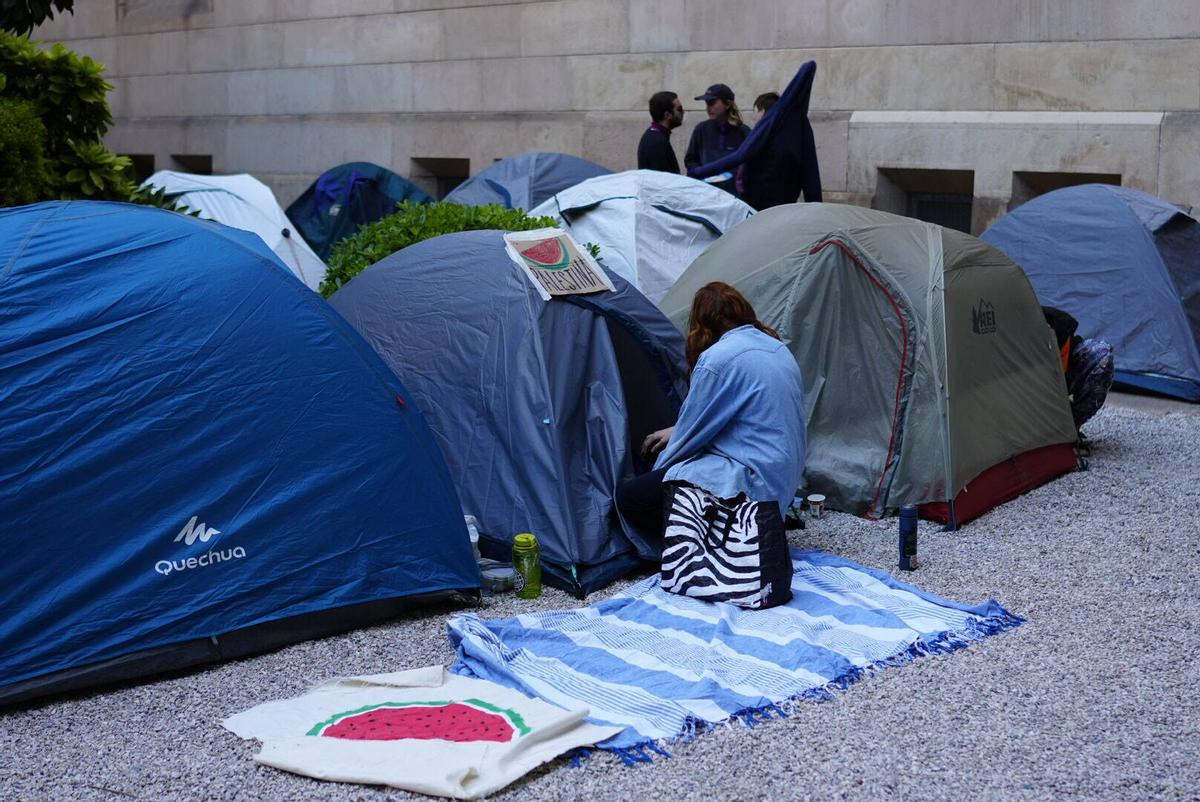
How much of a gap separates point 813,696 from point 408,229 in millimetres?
4142

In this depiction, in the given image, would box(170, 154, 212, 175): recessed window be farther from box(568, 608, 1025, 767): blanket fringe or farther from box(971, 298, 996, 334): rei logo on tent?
box(568, 608, 1025, 767): blanket fringe

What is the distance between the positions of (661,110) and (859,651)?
262 inches

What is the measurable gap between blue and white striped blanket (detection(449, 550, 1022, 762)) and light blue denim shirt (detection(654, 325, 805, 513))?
495 mm

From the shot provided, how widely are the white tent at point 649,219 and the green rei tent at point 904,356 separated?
1.81 metres

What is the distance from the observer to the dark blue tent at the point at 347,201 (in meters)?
13.1

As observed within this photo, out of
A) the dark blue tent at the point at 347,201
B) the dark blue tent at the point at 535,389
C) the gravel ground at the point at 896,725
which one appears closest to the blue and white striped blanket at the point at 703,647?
the gravel ground at the point at 896,725

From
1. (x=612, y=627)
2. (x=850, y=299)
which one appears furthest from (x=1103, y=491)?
(x=612, y=627)

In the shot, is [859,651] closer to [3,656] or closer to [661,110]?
[3,656]

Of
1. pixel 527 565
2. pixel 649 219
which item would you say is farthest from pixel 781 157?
pixel 527 565

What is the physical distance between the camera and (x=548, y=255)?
21.1 ft

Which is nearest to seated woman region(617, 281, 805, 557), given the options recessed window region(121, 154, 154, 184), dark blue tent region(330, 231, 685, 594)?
dark blue tent region(330, 231, 685, 594)

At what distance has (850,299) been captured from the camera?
7059 mm

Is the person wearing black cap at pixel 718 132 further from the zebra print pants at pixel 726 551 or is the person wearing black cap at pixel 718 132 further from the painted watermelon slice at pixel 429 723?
the painted watermelon slice at pixel 429 723

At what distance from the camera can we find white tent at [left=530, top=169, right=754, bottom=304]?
9.25 m
